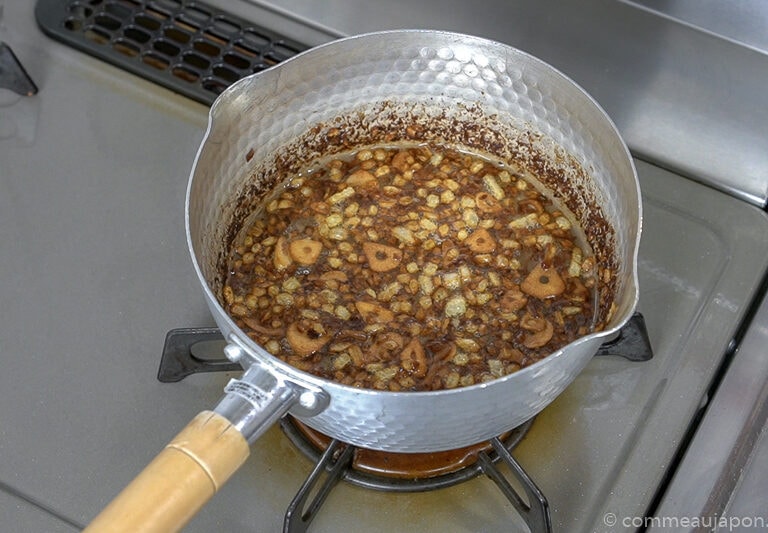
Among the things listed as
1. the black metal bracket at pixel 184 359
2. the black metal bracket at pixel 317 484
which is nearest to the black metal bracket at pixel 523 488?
the black metal bracket at pixel 317 484

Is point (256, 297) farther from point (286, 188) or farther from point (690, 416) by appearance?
point (690, 416)

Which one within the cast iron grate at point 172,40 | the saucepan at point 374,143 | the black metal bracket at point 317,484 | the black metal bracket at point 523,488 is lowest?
the black metal bracket at point 317,484

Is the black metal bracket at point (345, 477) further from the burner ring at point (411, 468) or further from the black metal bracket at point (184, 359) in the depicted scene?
the black metal bracket at point (184, 359)

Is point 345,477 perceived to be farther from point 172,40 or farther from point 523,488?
point 172,40

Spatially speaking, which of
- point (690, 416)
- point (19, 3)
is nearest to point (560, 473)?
point (690, 416)

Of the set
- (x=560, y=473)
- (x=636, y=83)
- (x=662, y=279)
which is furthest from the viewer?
(x=636, y=83)

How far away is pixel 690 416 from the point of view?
739 millimetres

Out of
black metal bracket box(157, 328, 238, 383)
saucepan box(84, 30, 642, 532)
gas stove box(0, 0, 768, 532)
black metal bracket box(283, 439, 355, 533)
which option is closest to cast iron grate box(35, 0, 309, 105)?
gas stove box(0, 0, 768, 532)

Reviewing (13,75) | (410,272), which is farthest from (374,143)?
(13,75)

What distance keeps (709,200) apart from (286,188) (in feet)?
1.30

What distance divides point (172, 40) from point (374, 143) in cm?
26

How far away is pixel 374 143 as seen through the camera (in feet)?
2.83

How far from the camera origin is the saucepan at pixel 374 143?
0.52 m

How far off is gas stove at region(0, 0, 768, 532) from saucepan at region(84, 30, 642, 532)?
0.30 ft
